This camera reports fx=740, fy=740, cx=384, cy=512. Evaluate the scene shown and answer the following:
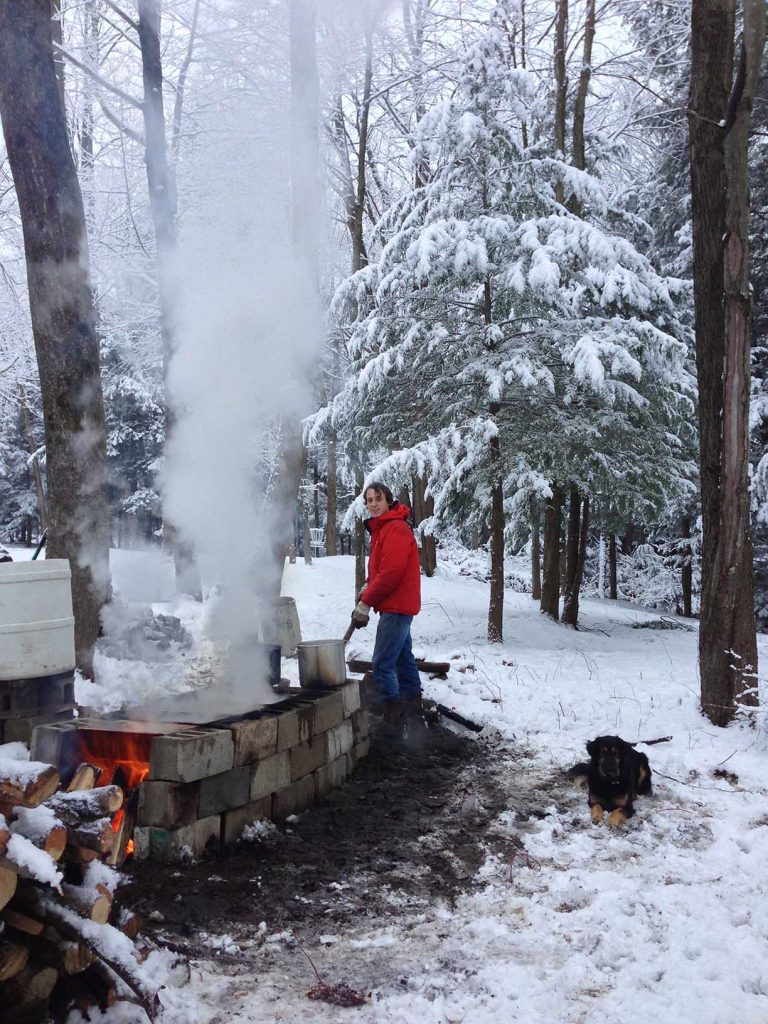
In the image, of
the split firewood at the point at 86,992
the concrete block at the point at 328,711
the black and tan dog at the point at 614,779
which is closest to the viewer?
the split firewood at the point at 86,992

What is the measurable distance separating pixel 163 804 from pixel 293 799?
105 cm

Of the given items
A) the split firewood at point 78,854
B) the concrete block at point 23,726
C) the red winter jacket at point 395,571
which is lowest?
the concrete block at point 23,726

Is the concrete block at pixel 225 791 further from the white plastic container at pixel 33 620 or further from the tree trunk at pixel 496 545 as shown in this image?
the tree trunk at pixel 496 545

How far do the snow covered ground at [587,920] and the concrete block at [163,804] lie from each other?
289mm

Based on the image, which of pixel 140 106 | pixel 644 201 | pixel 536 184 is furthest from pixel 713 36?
pixel 644 201

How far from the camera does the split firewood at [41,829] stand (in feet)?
7.60

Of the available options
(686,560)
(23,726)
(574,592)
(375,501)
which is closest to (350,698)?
(375,501)

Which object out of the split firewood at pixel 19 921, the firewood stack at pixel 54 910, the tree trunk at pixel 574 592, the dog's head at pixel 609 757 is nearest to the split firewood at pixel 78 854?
the firewood stack at pixel 54 910

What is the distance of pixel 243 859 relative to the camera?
3717mm

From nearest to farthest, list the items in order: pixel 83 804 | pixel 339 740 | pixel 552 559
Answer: pixel 83 804
pixel 339 740
pixel 552 559

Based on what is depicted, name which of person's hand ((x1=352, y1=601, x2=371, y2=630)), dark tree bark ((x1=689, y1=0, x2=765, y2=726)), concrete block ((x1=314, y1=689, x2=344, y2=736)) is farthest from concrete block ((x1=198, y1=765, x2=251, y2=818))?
dark tree bark ((x1=689, y1=0, x2=765, y2=726))

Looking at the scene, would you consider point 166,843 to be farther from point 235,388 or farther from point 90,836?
point 235,388

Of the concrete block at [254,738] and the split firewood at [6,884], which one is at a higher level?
the split firewood at [6,884]

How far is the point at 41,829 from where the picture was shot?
2.33 metres
